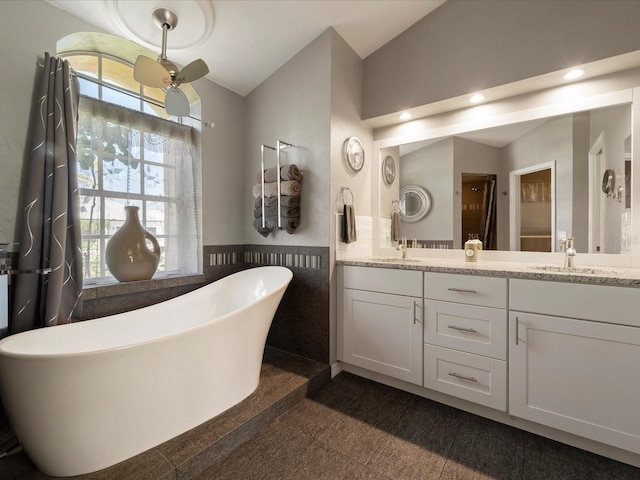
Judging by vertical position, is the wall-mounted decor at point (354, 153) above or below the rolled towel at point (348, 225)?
above

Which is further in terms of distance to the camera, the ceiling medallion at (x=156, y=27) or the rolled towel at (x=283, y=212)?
the rolled towel at (x=283, y=212)

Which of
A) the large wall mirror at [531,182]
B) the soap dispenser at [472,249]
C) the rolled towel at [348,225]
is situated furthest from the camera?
the rolled towel at [348,225]

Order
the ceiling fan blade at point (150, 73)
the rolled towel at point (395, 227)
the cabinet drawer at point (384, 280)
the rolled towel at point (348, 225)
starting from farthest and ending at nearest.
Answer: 1. the rolled towel at point (395, 227)
2. the rolled towel at point (348, 225)
3. the cabinet drawer at point (384, 280)
4. the ceiling fan blade at point (150, 73)

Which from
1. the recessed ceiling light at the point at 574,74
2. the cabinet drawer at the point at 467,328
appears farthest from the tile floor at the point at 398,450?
the recessed ceiling light at the point at 574,74

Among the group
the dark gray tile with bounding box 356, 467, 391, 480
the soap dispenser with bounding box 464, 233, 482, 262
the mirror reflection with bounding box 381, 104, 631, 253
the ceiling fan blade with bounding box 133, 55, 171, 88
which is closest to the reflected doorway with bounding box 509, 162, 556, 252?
the mirror reflection with bounding box 381, 104, 631, 253

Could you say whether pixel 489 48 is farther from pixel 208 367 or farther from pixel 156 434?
pixel 156 434

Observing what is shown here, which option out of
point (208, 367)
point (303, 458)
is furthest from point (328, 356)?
point (208, 367)

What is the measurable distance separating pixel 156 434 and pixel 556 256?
258 centimetres

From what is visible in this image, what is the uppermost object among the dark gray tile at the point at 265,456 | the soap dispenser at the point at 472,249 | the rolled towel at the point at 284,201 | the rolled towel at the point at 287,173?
the rolled towel at the point at 287,173

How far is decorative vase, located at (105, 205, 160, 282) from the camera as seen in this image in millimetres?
2014

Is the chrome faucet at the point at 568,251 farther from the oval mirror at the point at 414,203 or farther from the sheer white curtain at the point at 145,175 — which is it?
the sheer white curtain at the point at 145,175

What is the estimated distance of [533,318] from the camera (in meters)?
1.54

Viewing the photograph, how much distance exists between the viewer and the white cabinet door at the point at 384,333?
6.34ft

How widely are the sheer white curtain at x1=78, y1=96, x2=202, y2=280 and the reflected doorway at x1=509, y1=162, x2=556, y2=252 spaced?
8.28 ft
